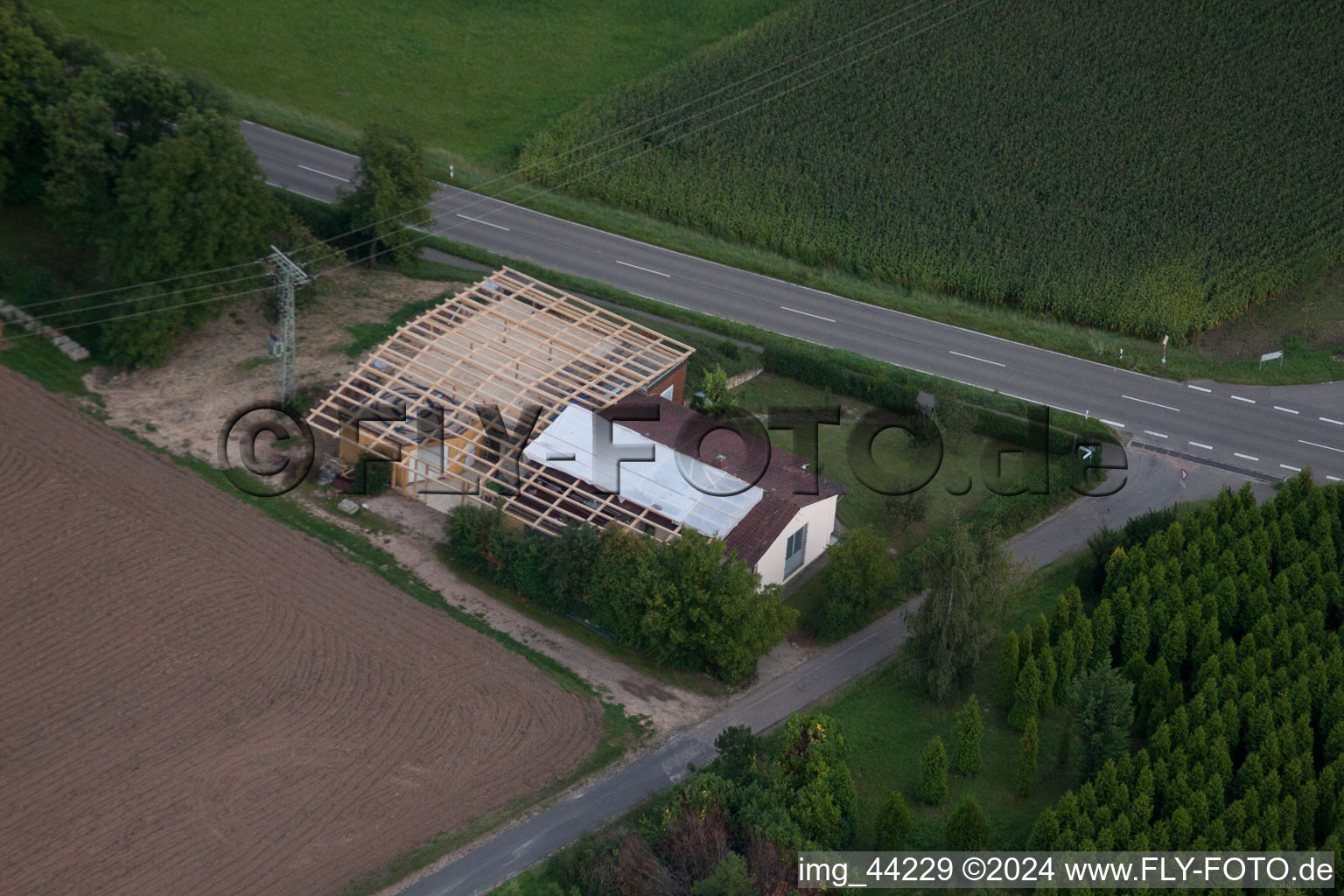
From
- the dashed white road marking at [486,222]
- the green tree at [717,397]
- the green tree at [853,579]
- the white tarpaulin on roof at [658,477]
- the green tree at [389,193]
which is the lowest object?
the green tree at [853,579]

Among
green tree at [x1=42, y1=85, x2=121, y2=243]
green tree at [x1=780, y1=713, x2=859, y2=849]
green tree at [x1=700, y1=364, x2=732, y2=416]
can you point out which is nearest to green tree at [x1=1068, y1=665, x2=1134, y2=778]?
green tree at [x1=780, y1=713, x2=859, y2=849]

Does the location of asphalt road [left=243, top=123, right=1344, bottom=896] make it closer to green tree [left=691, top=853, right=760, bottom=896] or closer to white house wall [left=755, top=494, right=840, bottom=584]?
white house wall [left=755, top=494, right=840, bottom=584]

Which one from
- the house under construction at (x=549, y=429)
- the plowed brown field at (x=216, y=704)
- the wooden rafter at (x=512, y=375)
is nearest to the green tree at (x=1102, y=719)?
the house under construction at (x=549, y=429)

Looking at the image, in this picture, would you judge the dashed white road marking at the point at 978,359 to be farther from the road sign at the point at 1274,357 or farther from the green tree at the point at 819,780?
the green tree at the point at 819,780

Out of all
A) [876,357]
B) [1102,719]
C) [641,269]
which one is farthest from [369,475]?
[1102,719]

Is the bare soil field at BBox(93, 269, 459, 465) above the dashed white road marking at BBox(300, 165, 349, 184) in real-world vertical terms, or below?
below

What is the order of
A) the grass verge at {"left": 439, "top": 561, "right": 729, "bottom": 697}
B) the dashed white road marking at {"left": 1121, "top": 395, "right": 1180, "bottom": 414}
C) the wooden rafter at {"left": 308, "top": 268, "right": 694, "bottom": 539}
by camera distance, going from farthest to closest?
the dashed white road marking at {"left": 1121, "top": 395, "right": 1180, "bottom": 414}, the wooden rafter at {"left": 308, "top": 268, "right": 694, "bottom": 539}, the grass verge at {"left": 439, "top": 561, "right": 729, "bottom": 697}

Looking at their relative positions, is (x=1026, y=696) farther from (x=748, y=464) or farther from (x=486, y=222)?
(x=486, y=222)
